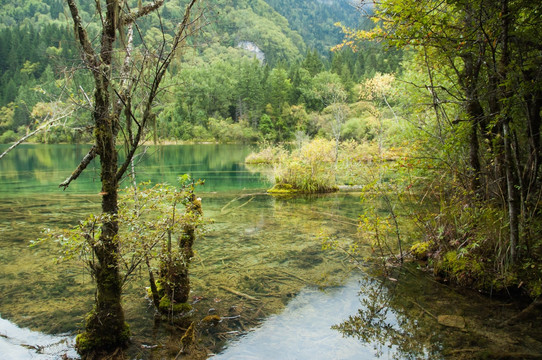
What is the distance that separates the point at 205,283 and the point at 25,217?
10.3 m

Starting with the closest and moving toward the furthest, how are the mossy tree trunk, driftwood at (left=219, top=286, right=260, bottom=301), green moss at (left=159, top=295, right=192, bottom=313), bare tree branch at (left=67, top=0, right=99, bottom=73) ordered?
bare tree branch at (left=67, top=0, right=99, bottom=73) → the mossy tree trunk → green moss at (left=159, top=295, right=192, bottom=313) → driftwood at (left=219, top=286, right=260, bottom=301)

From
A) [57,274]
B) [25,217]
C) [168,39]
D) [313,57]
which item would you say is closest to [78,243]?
[168,39]

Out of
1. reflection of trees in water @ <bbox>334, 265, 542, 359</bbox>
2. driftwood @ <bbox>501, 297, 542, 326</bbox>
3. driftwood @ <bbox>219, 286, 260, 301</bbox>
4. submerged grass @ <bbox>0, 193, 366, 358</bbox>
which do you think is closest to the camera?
reflection of trees in water @ <bbox>334, 265, 542, 359</bbox>

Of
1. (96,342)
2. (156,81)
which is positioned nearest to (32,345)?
(96,342)

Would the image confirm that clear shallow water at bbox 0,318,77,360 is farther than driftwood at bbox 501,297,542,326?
No

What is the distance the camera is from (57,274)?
8016 mm

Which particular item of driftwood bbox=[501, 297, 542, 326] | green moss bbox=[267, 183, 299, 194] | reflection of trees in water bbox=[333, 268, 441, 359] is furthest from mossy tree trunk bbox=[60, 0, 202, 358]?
green moss bbox=[267, 183, 299, 194]

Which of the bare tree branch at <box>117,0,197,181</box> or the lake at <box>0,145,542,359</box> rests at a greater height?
the bare tree branch at <box>117,0,197,181</box>

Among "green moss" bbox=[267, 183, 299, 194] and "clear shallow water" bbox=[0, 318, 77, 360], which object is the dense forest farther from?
"green moss" bbox=[267, 183, 299, 194]

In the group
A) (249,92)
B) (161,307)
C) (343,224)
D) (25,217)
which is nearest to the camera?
(161,307)

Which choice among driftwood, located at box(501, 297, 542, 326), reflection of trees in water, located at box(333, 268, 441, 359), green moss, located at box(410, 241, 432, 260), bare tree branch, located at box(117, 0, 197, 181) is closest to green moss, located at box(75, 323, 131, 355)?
bare tree branch, located at box(117, 0, 197, 181)

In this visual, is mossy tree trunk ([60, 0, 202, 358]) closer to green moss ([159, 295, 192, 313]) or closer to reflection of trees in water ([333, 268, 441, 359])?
green moss ([159, 295, 192, 313])

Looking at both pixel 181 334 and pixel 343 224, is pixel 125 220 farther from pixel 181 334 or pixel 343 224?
pixel 343 224

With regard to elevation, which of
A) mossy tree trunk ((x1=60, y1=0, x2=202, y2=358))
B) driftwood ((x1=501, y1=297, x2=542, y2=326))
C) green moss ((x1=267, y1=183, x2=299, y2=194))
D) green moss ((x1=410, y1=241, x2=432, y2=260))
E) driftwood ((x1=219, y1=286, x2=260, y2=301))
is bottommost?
driftwood ((x1=219, y1=286, x2=260, y2=301))
